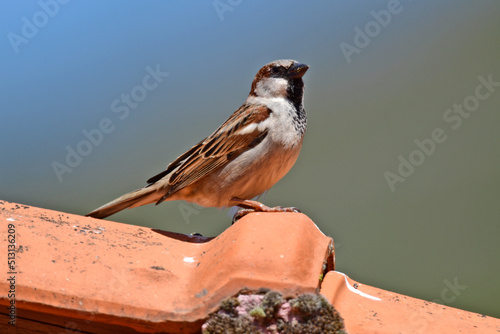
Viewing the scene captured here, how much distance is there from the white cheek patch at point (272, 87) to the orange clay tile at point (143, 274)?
1.50 metres

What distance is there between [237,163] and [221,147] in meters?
0.16

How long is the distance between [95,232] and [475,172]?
522cm

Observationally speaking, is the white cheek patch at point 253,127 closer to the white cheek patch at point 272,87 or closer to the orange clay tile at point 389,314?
the white cheek patch at point 272,87

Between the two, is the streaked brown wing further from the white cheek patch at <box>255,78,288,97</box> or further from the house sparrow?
the white cheek patch at <box>255,78,288,97</box>

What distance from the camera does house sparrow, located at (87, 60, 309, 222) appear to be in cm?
312

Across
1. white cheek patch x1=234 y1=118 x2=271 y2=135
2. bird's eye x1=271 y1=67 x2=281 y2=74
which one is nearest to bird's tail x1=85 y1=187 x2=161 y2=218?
white cheek patch x1=234 y1=118 x2=271 y2=135

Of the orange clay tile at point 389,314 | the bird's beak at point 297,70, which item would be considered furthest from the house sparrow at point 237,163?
the orange clay tile at point 389,314

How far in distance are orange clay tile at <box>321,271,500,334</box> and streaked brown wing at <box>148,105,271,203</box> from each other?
1.05 m

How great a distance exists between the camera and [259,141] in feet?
10.3

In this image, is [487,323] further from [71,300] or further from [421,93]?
[421,93]

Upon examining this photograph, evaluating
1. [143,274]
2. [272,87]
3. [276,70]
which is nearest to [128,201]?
[272,87]

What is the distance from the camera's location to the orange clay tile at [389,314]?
204 cm

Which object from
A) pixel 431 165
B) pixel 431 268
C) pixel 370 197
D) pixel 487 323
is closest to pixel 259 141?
pixel 487 323

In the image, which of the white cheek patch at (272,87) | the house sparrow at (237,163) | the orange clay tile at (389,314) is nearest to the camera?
the orange clay tile at (389,314)
